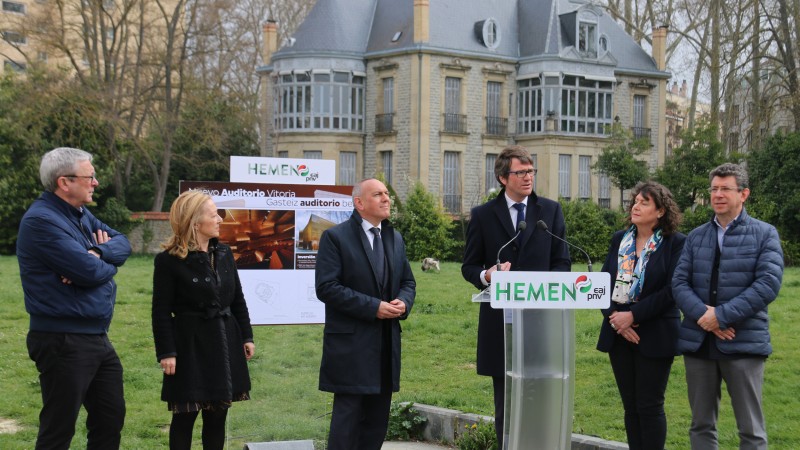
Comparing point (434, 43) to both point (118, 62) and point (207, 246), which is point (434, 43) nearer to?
point (118, 62)

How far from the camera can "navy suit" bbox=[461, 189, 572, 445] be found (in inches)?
275

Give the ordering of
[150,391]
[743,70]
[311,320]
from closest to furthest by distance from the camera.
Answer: [311,320] < [150,391] < [743,70]

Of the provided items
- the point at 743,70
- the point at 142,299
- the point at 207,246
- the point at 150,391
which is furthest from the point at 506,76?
the point at 207,246

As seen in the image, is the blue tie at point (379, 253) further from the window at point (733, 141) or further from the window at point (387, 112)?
the window at point (387, 112)

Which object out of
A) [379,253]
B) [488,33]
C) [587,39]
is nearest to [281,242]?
[379,253]

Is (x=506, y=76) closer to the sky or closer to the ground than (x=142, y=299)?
closer to the sky

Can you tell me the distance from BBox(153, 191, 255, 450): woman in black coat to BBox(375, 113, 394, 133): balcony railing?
38.6 meters

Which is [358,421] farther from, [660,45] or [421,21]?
[660,45]

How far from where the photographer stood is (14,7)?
76.8 meters

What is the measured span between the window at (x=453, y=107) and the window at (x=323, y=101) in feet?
13.5

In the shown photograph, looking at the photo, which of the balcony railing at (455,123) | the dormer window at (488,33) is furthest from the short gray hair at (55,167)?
the dormer window at (488,33)

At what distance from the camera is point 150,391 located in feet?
35.0

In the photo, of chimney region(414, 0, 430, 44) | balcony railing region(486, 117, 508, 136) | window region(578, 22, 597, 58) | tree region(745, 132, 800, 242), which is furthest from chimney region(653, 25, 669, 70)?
tree region(745, 132, 800, 242)

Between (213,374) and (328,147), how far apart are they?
39.6 m
